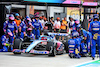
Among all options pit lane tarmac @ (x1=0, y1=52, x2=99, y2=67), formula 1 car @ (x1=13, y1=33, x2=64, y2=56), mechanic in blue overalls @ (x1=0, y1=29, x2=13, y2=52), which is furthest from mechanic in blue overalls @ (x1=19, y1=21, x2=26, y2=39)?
pit lane tarmac @ (x1=0, y1=52, x2=99, y2=67)

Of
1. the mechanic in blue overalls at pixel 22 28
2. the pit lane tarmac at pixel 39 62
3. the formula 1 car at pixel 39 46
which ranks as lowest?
the pit lane tarmac at pixel 39 62

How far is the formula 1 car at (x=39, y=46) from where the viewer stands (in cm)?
1398

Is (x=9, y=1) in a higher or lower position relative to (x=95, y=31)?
higher

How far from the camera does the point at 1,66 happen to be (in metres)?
10.3

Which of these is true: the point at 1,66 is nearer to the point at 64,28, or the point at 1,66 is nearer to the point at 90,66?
the point at 90,66

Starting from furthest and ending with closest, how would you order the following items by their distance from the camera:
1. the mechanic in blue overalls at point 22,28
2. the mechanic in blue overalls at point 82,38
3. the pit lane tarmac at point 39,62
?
the mechanic in blue overalls at point 22,28 < the mechanic in blue overalls at point 82,38 < the pit lane tarmac at point 39,62

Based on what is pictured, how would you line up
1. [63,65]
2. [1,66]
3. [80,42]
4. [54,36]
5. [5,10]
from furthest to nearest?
[5,10] → [54,36] → [80,42] → [63,65] → [1,66]

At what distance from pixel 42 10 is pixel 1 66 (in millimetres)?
18893

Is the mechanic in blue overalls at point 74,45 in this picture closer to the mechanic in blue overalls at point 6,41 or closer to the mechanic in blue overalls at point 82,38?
the mechanic in blue overalls at point 82,38

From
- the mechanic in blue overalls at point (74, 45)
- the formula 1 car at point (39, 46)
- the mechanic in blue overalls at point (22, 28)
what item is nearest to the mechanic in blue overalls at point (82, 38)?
the mechanic in blue overalls at point (74, 45)

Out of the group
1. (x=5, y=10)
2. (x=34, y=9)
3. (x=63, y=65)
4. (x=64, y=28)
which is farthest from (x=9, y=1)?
(x=34, y=9)

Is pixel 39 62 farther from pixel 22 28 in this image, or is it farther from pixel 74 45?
pixel 22 28

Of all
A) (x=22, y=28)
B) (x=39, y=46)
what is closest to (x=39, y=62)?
(x=39, y=46)

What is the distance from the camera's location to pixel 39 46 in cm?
1425
